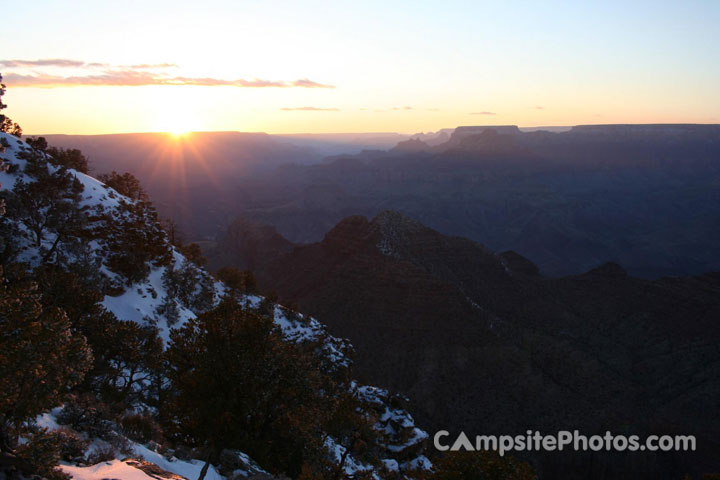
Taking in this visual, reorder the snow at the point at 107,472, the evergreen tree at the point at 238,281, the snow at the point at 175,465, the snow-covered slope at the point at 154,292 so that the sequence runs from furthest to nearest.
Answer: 1. the evergreen tree at the point at 238,281
2. the snow-covered slope at the point at 154,292
3. the snow at the point at 175,465
4. the snow at the point at 107,472

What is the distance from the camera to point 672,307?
8275 cm

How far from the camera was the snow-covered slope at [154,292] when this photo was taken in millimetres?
31016

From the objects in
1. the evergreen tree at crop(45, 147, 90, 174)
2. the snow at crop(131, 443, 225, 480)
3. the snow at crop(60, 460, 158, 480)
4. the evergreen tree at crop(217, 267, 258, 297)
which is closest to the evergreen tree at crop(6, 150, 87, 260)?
the evergreen tree at crop(45, 147, 90, 174)

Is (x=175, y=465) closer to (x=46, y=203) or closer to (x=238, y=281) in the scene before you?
(x=46, y=203)

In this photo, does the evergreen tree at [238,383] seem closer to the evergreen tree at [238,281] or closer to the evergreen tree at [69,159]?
the evergreen tree at [238,281]

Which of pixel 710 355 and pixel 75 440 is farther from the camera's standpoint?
pixel 710 355

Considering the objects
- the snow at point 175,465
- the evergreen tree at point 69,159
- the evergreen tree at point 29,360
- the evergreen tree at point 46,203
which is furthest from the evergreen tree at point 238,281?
the evergreen tree at point 29,360

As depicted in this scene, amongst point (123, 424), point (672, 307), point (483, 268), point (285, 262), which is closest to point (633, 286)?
point (672, 307)

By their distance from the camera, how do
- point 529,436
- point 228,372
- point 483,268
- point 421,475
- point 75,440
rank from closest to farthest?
point 75,440
point 228,372
point 421,475
point 529,436
point 483,268

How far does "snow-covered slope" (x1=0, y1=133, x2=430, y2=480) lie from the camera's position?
31016 millimetres

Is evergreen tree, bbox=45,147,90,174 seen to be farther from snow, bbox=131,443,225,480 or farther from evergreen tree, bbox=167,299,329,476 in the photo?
snow, bbox=131,443,225,480

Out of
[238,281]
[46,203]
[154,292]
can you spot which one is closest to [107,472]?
[154,292]

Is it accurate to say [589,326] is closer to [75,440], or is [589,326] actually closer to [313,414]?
[313,414]

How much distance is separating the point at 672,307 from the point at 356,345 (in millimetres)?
59621
